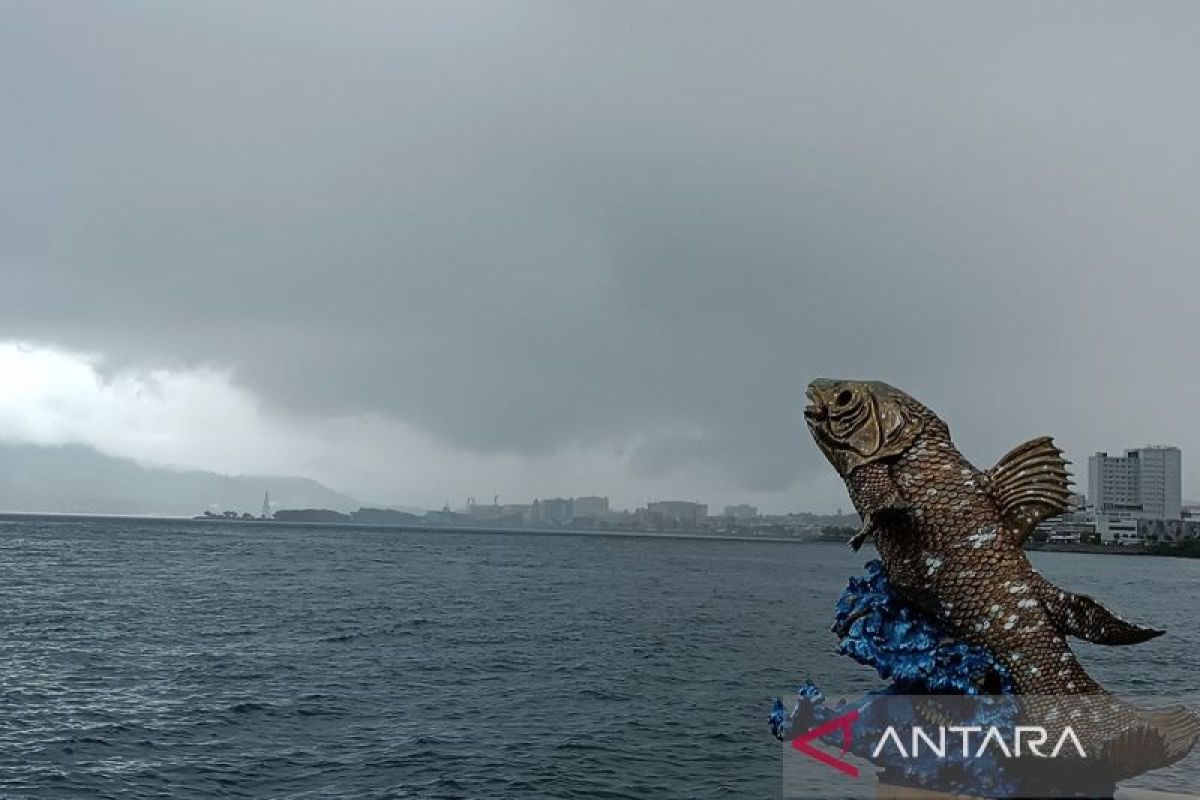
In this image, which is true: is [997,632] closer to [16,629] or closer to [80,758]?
[80,758]

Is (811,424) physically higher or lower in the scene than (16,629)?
higher

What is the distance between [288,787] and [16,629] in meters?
23.1

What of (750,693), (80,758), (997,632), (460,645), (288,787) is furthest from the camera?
(460,645)

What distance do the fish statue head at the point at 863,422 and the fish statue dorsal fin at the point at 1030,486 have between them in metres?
0.66

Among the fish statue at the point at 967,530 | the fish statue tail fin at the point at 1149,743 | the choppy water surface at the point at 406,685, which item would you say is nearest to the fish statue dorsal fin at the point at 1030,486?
the fish statue at the point at 967,530

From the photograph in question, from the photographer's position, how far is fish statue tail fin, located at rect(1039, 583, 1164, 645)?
6574 mm

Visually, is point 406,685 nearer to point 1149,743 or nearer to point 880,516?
point 880,516

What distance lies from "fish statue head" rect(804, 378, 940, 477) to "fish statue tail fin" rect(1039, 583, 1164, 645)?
148cm

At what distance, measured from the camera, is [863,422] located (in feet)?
23.4

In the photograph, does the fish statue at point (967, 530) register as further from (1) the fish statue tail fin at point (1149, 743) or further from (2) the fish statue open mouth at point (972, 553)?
(1) the fish statue tail fin at point (1149, 743)

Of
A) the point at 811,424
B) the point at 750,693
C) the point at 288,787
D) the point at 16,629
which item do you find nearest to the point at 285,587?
the point at 16,629

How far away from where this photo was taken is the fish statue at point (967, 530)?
A: 6.71 meters

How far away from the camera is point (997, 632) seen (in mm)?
6781

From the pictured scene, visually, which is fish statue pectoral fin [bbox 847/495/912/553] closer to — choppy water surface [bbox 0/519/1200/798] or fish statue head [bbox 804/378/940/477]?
fish statue head [bbox 804/378/940/477]
